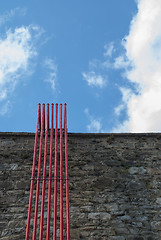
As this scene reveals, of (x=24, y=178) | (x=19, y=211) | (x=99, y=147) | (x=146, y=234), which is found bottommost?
(x=146, y=234)

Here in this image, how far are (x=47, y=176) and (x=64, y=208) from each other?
0.96 meters

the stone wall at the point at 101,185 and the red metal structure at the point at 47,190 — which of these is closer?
the red metal structure at the point at 47,190

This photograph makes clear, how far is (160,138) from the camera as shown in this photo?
7551 millimetres

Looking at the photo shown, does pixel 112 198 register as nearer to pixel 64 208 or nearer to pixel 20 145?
pixel 64 208

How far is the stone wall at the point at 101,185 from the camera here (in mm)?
5293

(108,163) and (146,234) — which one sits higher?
(108,163)

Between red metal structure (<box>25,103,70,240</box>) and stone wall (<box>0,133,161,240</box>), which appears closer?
red metal structure (<box>25,103,70,240</box>)

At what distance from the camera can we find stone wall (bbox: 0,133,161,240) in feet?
17.4

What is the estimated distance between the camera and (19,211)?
545cm

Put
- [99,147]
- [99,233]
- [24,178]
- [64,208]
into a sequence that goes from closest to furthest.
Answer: [99,233] < [64,208] < [24,178] < [99,147]

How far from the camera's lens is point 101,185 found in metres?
6.09

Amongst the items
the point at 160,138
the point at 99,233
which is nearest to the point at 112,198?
the point at 99,233

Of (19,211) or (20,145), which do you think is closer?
(19,211)

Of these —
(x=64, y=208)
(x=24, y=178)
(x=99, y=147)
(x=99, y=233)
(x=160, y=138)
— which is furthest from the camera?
(x=160, y=138)
